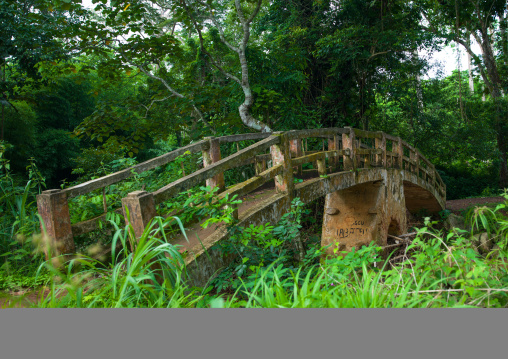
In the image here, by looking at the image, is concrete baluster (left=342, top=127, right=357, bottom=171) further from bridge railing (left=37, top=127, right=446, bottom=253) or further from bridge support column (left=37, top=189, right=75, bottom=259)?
bridge support column (left=37, top=189, right=75, bottom=259)

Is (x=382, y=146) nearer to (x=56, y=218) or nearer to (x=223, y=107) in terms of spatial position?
(x=223, y=107)

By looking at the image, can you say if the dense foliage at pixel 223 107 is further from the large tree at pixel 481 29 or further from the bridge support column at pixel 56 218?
the bridge support column at pixel 56 218

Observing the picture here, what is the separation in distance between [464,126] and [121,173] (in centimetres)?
1305

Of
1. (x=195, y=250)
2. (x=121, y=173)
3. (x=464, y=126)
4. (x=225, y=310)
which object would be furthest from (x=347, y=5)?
(x=225, y=310)

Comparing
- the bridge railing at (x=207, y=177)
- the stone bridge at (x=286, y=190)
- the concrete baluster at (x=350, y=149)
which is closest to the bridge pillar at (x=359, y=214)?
the stone bridge at (x=286, y=190)

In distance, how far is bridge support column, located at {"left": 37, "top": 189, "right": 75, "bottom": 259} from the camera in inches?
132

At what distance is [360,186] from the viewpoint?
26.4 ft

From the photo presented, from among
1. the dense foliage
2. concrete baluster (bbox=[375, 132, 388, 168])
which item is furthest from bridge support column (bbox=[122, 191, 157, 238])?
concrete baluster (bbox=[375, 132, 388, 168])

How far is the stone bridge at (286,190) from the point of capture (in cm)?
339

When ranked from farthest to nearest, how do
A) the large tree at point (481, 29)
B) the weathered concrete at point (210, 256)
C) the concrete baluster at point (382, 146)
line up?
the large tree at point (481, 29), the concrete baluster at point (382, 146), the weathered concrete at point (210, 256)

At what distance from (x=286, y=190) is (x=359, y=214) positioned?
12.5 feet

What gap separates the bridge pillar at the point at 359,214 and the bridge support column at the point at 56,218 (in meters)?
5.58

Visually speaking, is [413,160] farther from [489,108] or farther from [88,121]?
[88,121]

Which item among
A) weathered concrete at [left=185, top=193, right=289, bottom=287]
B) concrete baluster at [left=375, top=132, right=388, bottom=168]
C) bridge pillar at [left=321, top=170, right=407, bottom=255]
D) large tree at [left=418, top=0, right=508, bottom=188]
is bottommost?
bridge pillar at [left=321, top=170, right=407, bottom=255]
